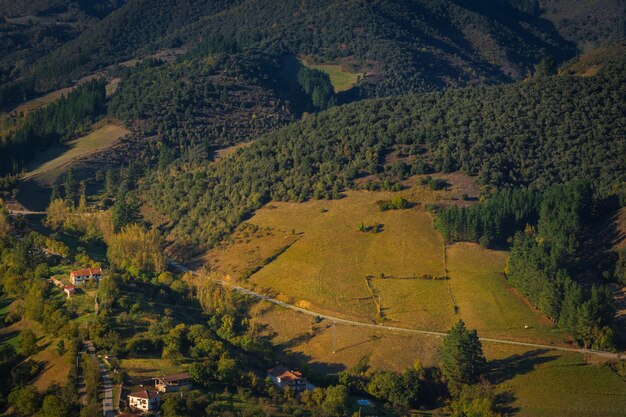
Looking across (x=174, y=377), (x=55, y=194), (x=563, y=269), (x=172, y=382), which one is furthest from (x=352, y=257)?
(x=55, y=194)

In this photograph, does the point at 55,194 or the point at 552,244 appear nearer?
the point at 552,244

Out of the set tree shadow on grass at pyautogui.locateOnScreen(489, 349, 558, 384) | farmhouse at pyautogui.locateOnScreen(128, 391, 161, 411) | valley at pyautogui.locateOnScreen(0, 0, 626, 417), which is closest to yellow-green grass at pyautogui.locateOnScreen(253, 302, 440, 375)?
valley at pyautogui.locateOnScreen(0, 0, 626, 417)

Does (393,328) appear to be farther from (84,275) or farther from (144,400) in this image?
(84,275)

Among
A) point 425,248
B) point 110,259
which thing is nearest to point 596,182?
point 425,248

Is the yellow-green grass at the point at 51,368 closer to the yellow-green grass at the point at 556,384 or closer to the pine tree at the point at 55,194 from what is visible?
the yellow-green grass at the point at 556,384

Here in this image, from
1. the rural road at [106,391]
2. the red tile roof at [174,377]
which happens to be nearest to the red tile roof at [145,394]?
the rural road at [106,391]

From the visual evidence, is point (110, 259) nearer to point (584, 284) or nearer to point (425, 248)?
point (425, 248)
